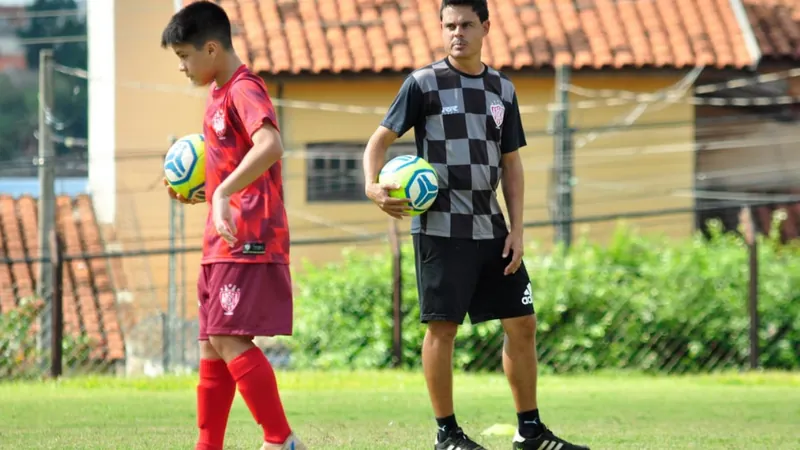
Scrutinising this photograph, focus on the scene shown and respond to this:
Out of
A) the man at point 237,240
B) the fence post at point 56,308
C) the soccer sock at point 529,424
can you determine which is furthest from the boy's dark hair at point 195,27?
the fence post at point 56,308

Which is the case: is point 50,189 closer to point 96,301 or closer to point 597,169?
point 96,301

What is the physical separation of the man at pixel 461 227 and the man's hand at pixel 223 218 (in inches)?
38.8

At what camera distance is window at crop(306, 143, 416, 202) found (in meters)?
19.0

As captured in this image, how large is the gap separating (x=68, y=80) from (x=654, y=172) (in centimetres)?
939

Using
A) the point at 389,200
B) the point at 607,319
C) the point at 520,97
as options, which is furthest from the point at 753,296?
the point at 389,200

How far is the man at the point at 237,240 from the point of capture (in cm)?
568

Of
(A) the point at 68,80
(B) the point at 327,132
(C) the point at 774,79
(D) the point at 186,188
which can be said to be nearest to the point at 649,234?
(C) the point at 774,79

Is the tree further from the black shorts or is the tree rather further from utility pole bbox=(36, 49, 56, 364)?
the black shorts

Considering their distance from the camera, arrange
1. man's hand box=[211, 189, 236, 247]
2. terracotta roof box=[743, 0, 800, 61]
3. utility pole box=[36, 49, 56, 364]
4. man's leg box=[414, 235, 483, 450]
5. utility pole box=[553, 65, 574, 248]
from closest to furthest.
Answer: man's hand box=[211, 189, 236, 247], man's leg box=[414, 235, 483, 450], utility pole box=[36, 49, 56, 364], utility pole box=[553, 65, 574, 248], terracotta roof box=[743, 0, 800, 61]

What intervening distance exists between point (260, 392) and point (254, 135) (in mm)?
1019

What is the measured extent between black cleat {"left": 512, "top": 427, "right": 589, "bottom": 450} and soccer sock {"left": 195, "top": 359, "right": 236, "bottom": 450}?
4.45ft

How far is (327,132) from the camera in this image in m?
19.2

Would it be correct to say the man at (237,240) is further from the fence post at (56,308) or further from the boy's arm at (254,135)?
the fence post at (56,308)

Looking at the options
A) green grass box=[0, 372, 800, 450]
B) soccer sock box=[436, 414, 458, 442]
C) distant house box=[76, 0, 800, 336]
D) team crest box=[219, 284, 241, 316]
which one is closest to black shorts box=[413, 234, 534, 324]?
soccer sock box=[436, 414, 458, 442]
